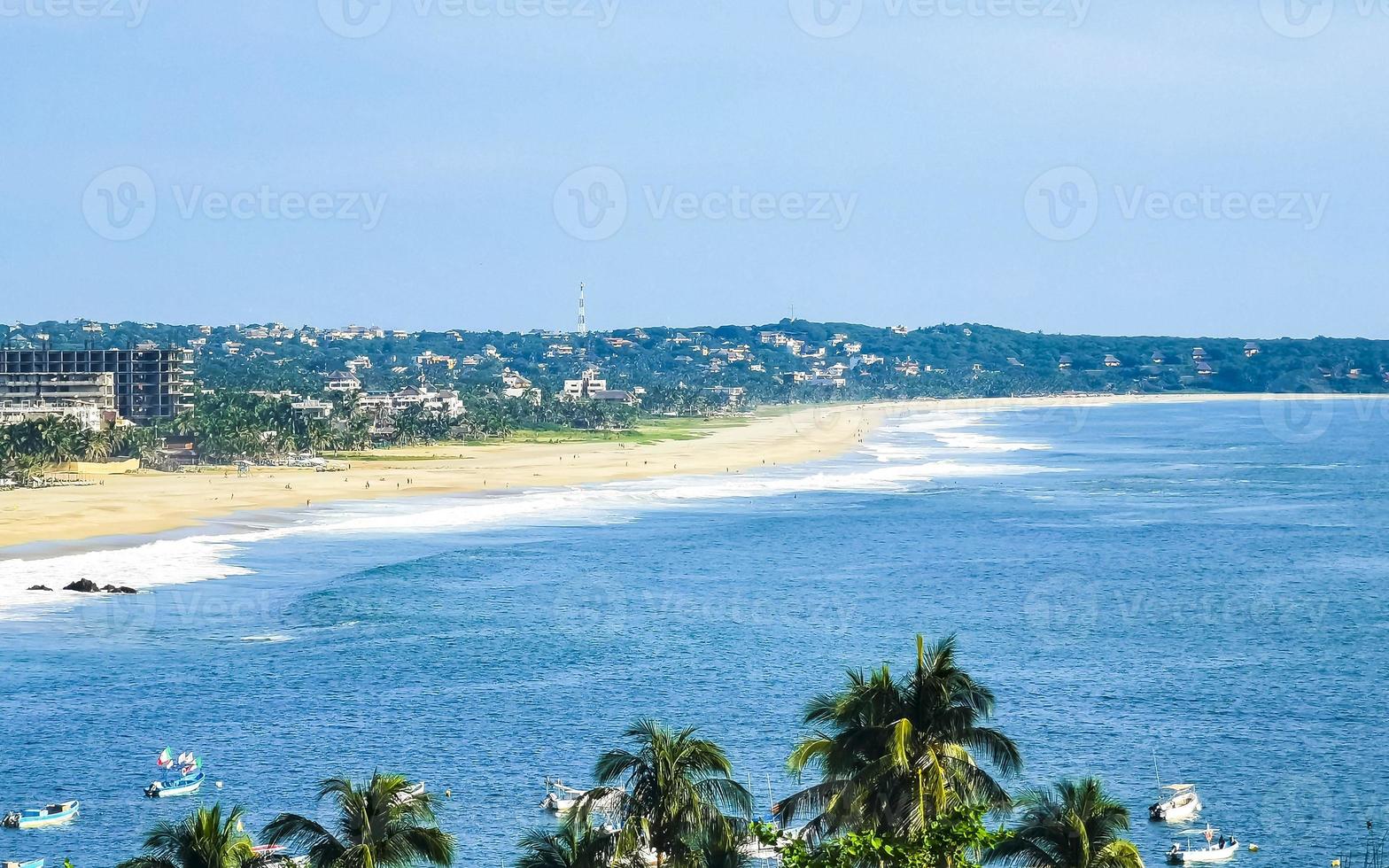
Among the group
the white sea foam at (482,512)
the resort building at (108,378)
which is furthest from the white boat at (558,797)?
the resort building at (108,378)

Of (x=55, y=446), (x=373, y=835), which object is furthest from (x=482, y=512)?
(x=373, y=835)

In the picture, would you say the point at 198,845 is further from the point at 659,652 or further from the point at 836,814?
the point at 659,652

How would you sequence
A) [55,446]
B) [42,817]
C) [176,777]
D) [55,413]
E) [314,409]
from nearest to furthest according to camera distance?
[42,817], [176,777], [55,446], [55,413], [314,409]

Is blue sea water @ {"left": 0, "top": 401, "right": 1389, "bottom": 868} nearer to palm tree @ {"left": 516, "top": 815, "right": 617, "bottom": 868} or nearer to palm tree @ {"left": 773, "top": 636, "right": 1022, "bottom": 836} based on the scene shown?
palm tree @ {"left": 516, "top": 815, "right": 617, "bottom": 868}

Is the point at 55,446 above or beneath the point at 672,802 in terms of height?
beneath

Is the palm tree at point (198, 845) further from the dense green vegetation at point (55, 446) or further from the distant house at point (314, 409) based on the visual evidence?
the distant house at point (314, 409)

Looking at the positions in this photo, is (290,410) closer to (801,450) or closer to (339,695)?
(801,450)
